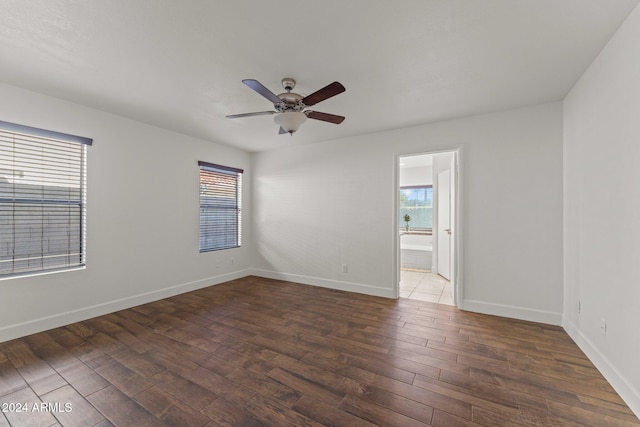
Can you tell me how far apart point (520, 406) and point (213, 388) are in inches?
82.6

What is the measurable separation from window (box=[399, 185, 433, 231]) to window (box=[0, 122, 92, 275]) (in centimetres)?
689

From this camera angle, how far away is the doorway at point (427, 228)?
158 inches

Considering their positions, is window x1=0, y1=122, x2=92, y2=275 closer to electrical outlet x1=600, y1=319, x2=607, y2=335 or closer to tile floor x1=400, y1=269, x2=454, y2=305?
tile floor x1=400, y1=269, x2=454, y2=305

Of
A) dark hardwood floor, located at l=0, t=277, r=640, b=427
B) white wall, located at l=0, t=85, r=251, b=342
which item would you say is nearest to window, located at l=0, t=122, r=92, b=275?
white wall, located at l=0, t=85, r=251, b=342

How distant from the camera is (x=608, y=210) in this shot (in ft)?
6.67

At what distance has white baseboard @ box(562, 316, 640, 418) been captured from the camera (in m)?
1.68

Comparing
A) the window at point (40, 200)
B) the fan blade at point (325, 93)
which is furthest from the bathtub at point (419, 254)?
the window at point (40, 200)

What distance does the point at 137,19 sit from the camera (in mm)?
1762

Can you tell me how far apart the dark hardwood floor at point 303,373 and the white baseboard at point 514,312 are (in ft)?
0.50

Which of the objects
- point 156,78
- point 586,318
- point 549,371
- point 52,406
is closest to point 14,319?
point 52,406

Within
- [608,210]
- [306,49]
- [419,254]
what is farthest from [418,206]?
[306,49]

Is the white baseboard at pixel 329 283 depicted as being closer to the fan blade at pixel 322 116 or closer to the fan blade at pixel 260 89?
the fan blade at pixel 322 116

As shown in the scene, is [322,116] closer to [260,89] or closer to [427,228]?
[260,89]

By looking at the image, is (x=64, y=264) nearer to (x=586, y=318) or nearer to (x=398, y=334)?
(x=398, y=334)
